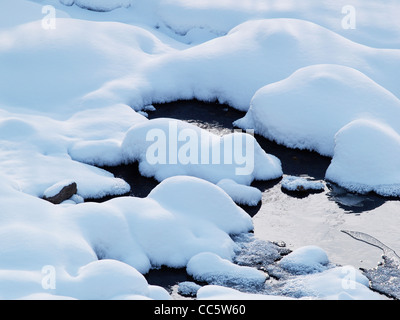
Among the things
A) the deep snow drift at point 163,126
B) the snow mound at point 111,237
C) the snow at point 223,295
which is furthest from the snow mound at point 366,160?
the snow at point 223,295

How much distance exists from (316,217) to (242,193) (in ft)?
4.86

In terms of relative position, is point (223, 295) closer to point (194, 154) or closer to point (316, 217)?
point (316, 217)

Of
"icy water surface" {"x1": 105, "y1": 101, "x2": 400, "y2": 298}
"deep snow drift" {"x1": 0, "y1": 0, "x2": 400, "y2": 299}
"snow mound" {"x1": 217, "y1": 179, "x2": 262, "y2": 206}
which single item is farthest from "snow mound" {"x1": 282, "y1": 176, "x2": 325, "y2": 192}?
"snow mound" {"x1": 217, "y1": 179, "x2": 262, "y2": 206}

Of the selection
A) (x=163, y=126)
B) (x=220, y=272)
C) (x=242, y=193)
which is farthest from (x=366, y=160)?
(x=220, y=272)

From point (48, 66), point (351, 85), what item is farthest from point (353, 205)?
point (48, 66)

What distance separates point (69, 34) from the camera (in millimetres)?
19641

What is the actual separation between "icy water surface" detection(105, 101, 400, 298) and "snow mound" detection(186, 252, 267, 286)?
0.23 m

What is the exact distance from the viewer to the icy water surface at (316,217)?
12.3 meters

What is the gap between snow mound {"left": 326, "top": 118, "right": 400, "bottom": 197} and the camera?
1470 cm

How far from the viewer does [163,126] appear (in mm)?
15375

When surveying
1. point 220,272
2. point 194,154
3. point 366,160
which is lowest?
point 220,272

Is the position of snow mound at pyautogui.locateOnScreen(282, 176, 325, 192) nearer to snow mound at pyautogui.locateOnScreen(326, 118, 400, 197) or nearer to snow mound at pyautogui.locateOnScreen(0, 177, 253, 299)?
snow mound at pyautogui.locateOnScreen(326, 118, 400, 197)

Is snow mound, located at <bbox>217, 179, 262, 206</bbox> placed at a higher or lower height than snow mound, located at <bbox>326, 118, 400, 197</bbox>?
lower

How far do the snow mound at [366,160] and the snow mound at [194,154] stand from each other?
1313mm
